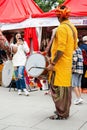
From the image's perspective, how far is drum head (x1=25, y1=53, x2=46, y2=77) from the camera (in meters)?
6.94

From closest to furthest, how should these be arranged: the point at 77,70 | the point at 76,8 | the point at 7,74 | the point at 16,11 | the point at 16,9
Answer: the point at 7,74 < the point at 77,70 < the point at 76,8 < the point at 16,11 < the point at 16,9

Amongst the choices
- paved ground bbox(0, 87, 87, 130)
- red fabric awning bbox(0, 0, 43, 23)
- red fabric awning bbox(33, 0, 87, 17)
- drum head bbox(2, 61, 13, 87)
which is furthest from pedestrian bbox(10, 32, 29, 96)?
red fabric awning bbox(0, 0, 43, 23)

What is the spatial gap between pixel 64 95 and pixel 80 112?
113 centimetres

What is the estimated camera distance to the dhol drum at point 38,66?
22.6 feet

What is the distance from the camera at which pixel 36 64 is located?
7.32m

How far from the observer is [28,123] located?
647 centimetres

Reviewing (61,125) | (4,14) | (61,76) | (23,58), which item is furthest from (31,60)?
(4,14)

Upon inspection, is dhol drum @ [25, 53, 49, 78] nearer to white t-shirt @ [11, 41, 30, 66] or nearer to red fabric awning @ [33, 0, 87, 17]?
white t-shirt @ [11, 41, 30, 66]

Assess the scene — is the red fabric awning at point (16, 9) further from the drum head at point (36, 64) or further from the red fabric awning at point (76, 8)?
the drum head at point (36, 64)

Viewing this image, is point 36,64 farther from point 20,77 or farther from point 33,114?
point 20,77

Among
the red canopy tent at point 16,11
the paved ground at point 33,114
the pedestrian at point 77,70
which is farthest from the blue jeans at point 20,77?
the red canopy tent at point 16,11

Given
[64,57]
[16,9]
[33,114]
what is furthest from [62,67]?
[16,9]

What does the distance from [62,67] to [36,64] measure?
0.83 metres

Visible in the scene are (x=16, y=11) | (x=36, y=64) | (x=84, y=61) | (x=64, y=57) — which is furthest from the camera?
(x=16, y=11)
